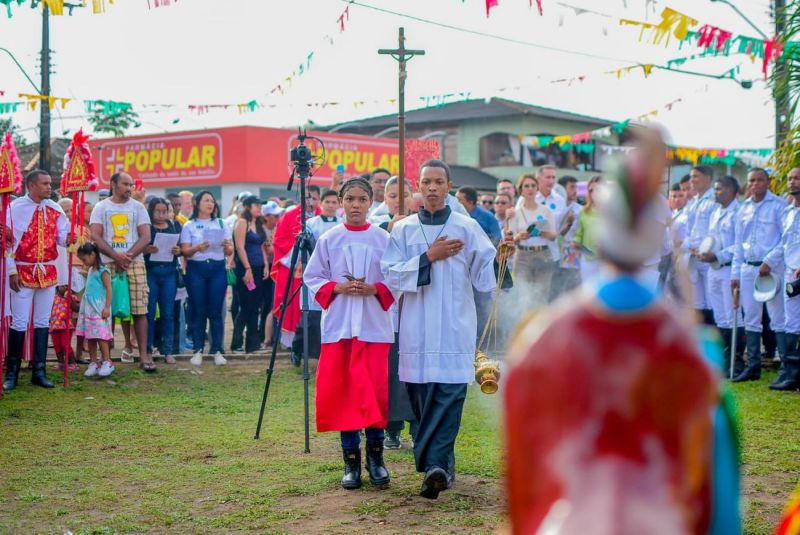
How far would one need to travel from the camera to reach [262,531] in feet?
17.3

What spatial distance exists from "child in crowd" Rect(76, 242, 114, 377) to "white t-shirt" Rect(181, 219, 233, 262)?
1429mm

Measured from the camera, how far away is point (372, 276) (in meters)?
6.44

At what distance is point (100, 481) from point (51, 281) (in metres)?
4.02

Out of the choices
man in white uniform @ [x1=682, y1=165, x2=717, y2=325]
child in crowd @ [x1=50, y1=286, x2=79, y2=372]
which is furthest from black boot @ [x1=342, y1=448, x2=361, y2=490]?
man in white uniform @ [x1=682, y1=165, x2=717, y2=325]

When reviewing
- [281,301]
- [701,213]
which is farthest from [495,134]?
[281,301]

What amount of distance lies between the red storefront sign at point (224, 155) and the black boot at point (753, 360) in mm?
19367

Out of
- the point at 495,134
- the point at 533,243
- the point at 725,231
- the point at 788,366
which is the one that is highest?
the point at 495,134

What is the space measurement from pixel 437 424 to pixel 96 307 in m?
5.86

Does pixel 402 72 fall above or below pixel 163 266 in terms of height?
above

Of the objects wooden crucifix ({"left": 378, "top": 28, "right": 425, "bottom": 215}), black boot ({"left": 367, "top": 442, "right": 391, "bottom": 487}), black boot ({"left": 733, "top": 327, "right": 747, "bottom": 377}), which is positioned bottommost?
black boot ({"left": 367, "top": 442, "right": 391, "bottom": 487})

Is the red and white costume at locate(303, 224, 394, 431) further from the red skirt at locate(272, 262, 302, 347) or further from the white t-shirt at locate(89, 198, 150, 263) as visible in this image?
the white t-shirt at locate(89, 198, 150, 263)

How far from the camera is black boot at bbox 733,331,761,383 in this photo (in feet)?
35.0

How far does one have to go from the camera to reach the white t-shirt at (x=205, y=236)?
39.3ft

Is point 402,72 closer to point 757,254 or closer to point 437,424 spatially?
point 437,424
